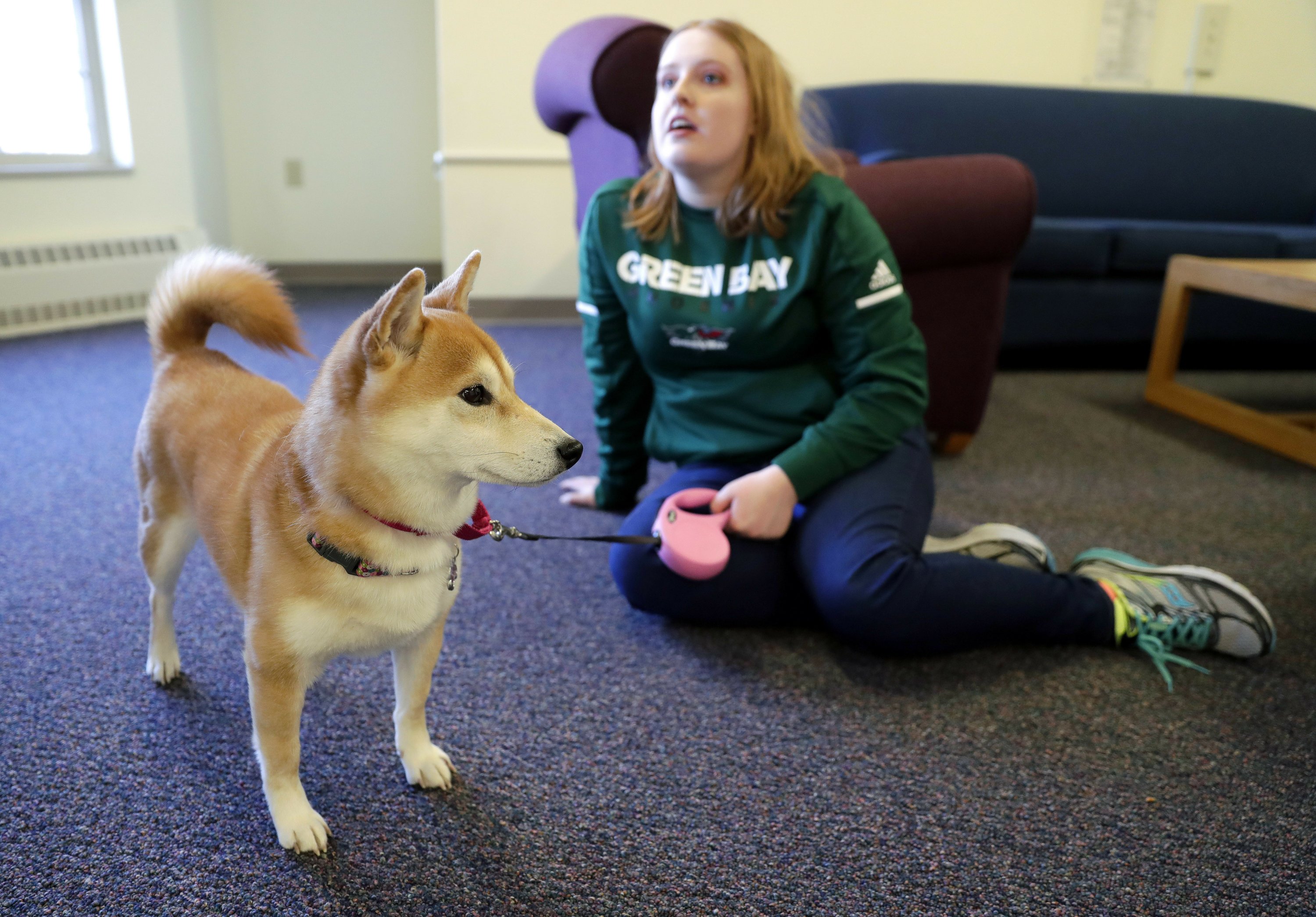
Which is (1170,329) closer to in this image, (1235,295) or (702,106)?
(1235,295)

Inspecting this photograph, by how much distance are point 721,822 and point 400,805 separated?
0.35 metres

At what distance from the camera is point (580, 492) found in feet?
5.82

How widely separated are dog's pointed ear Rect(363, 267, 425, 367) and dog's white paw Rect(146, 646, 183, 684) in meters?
0.63

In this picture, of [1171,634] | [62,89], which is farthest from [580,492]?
[62,89]

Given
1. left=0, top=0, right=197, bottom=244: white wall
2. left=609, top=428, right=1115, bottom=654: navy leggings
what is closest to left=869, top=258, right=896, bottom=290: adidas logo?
left=609, top=428, right=1115, bottom=654: navy leggings

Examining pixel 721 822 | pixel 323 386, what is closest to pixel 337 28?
pixel 323 386

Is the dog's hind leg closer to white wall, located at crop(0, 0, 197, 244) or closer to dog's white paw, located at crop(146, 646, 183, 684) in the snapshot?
dog's white paw, located at crop(146, 646, 183, 684)

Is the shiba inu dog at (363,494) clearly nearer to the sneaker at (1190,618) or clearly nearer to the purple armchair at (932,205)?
the sneaker at (1190,618)

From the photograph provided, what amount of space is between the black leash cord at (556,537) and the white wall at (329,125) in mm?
3393

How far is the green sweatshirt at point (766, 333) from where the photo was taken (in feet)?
4.33

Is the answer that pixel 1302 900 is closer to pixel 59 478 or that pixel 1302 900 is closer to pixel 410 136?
pixel 59 478

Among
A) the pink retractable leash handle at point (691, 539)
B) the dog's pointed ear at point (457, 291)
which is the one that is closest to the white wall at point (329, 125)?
the pink retractable leash handle at point (691, 539)

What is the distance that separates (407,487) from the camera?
0.80 meters

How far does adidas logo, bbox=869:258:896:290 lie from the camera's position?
132 centimetres
